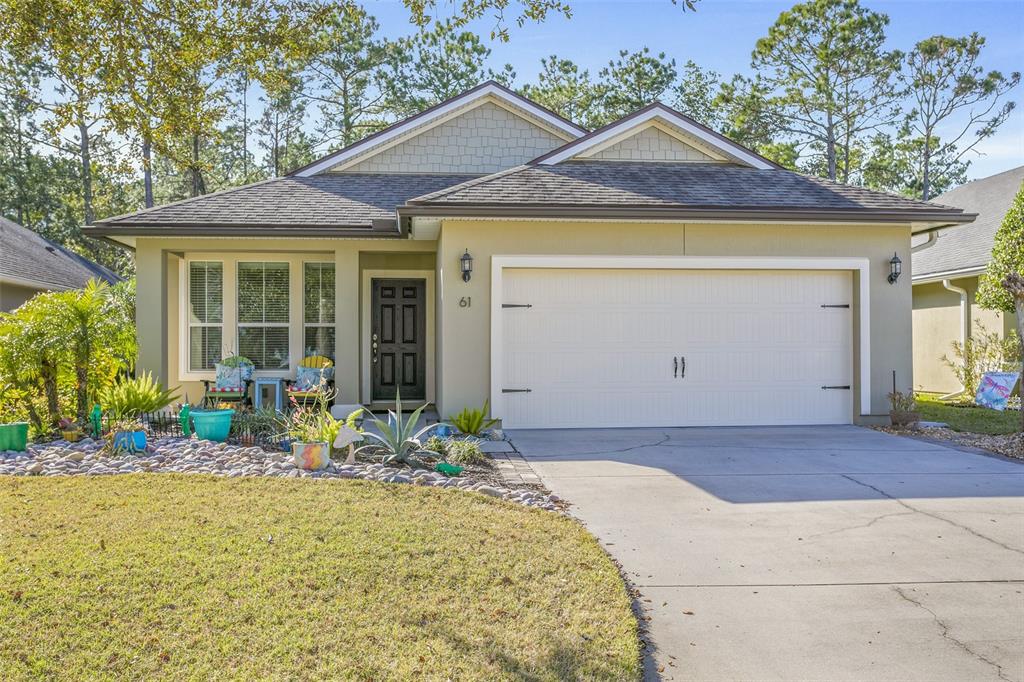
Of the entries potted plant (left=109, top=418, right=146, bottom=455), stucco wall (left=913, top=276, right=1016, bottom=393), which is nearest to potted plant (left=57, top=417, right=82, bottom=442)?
potted plant (left=109, top=418, right=146, bottom=455)

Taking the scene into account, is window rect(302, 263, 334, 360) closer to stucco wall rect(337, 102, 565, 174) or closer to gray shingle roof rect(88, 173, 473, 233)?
gray shingle roof rect(88, 173, 473, 233)

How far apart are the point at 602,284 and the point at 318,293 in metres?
4.76

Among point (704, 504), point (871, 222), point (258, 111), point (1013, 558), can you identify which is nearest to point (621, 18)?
point (871, 222)

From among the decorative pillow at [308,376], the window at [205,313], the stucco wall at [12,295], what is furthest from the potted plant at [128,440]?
the stucco wall at [12,295]

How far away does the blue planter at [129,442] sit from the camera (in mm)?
7625

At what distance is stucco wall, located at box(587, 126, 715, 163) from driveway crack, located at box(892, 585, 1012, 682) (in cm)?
885

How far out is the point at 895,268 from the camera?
34.2 feet

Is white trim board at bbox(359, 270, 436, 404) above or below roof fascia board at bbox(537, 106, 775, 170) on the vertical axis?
below

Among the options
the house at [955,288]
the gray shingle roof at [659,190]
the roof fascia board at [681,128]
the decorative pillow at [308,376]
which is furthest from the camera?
the house at [955,288]

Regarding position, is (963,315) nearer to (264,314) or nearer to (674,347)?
(674,347)

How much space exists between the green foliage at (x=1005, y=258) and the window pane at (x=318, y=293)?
10889mm

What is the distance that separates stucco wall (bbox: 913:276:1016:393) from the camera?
49.2 feet

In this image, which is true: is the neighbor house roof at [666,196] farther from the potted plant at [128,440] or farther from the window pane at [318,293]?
the potted plant at [128,440]

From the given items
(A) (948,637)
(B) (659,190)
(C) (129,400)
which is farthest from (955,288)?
(C) (129,400)
